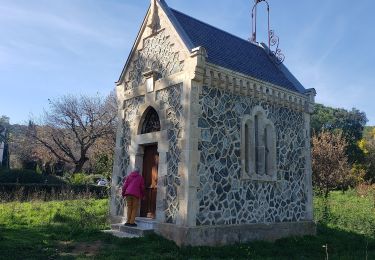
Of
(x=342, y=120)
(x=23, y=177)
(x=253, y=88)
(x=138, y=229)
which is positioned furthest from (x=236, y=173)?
(x=342, y=120)

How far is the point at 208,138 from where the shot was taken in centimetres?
991

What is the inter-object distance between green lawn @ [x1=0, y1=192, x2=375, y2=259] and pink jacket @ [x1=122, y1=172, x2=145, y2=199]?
138 centimetres

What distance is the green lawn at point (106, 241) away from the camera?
26.3 feet

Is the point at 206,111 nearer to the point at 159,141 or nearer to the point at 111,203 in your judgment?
the point at 159,141

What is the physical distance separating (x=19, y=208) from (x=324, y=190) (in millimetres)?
15925

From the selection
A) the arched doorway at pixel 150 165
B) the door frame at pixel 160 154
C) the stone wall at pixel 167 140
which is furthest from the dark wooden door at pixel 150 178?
the stone wall at pixel 167 140

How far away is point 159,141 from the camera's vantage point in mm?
10492

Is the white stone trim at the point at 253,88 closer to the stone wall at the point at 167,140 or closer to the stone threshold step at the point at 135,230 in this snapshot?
the stone wall at the point at 167,140

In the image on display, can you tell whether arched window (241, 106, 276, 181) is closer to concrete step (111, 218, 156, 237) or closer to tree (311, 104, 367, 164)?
concrete step (111, 218, 156, 237)

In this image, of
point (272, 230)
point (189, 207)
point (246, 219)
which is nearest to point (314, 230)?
point (272, 230)

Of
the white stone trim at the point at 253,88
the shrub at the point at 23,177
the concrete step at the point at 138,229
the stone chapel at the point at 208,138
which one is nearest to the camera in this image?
the stone chapel at the point at 208,138

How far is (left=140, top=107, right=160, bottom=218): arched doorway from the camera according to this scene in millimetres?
10852

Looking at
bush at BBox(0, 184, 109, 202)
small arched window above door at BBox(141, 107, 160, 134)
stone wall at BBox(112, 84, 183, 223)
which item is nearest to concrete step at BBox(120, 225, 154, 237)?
stone wall at BBox(112, 84, 183, 223)

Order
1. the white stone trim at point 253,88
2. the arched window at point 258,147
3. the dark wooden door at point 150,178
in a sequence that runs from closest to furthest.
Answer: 1. the white stone trim at point 253,88
2. the dark wooden door at point 150,178
3. the arched window at point 258,147
